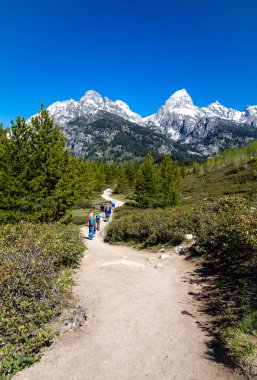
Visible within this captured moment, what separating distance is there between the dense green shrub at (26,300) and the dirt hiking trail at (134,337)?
0.43 metres

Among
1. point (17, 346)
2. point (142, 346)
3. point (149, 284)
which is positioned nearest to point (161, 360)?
point (142, 346)

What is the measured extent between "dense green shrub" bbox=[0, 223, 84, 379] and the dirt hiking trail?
43cm

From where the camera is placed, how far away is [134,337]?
24.9ft

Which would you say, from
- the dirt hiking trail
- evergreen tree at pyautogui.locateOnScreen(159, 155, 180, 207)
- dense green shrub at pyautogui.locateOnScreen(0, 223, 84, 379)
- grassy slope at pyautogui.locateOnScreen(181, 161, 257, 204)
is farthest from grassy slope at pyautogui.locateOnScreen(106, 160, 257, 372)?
evergreen tree at pyautogui.locateOnScreen(159, 155, 180, 207)

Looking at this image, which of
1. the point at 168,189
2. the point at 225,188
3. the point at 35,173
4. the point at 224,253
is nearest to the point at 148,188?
the point at 168,189

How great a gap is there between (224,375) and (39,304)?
5.16 m

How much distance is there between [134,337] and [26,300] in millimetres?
3292

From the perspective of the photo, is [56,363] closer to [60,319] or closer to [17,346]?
[17,346]

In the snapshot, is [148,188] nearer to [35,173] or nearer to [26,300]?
[35,173]

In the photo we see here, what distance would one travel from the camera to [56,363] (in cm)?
648

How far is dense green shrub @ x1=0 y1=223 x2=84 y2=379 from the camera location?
6453mm

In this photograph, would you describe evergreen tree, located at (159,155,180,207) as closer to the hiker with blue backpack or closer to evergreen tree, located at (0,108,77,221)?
the hiker with blue backpack

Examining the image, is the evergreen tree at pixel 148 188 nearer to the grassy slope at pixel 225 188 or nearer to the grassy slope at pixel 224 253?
the grassy slope at pixel 225 188

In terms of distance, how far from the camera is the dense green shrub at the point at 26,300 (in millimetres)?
6453
